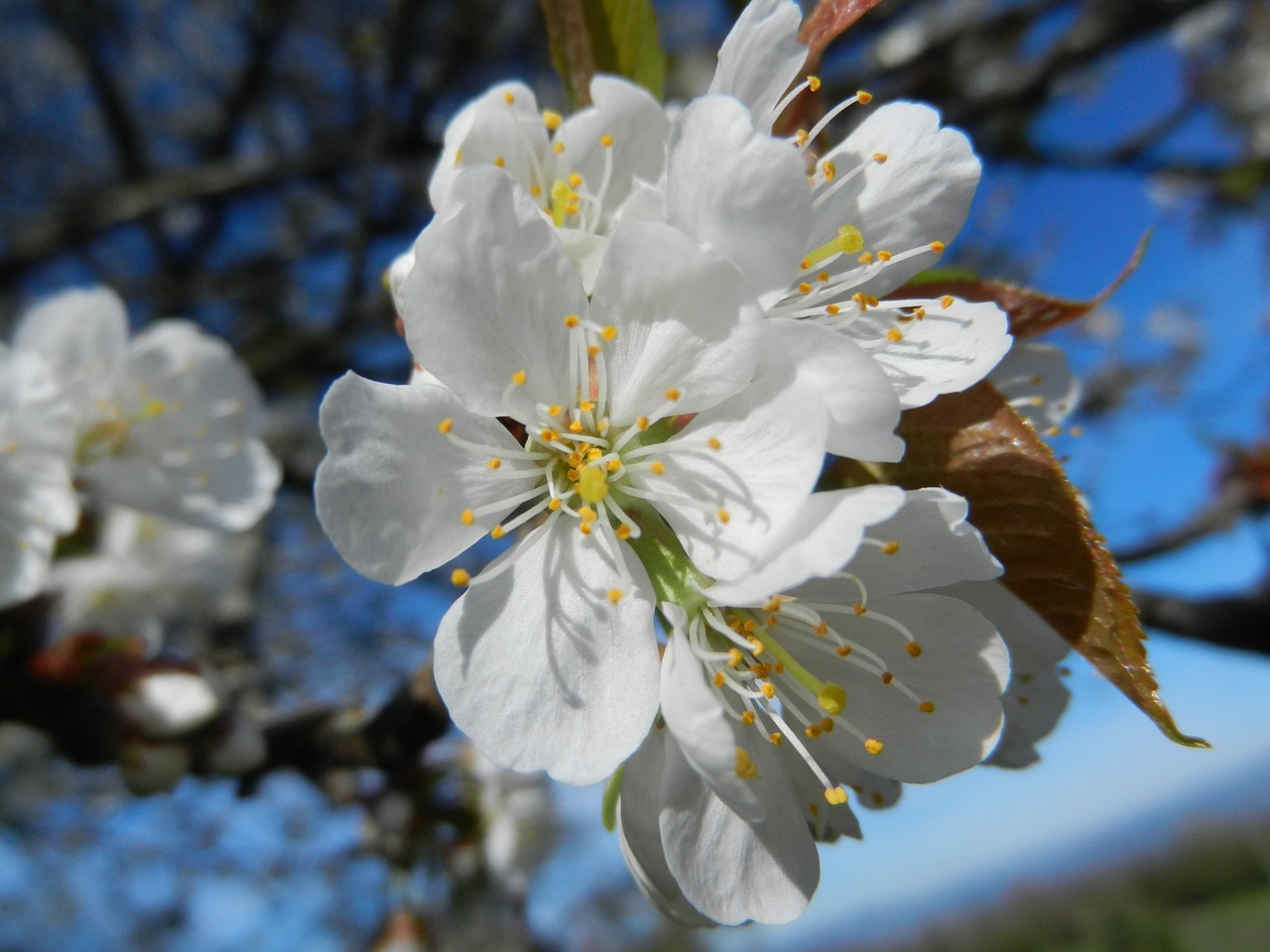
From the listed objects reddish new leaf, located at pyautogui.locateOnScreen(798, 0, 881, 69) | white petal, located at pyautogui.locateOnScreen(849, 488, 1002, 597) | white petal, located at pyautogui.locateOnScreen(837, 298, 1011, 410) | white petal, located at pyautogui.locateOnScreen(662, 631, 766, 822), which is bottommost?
white petal, located at pyautogui.locateOnScreen(662, 631, 766, 822)

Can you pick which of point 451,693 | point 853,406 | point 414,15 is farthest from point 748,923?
point 414,15

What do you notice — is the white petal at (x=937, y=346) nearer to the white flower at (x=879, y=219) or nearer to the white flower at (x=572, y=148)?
the white flower at (x=879, y=219)

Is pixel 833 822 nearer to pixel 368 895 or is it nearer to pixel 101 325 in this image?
pixel 101 325

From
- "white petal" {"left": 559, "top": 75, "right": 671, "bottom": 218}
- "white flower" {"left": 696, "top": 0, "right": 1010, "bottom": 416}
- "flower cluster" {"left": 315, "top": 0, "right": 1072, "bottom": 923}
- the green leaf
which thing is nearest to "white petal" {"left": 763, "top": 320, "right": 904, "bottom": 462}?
"flower cluster" {"left": 315, "top": 0, "right": 1072, "bottom": 923}

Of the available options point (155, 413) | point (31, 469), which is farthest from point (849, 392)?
point (155, 413)

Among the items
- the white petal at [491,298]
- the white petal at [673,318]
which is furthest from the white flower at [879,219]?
the white petal at [491,298]

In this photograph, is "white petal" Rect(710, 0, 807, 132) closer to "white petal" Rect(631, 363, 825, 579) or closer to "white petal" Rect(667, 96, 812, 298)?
"white petal" Rect(667, 96, 812, 298)

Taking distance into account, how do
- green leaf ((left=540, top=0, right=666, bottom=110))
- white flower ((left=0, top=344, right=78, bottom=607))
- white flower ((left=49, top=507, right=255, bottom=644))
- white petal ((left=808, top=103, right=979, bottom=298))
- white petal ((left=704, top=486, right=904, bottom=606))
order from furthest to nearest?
white flower ((left=49, top=507, right=255, bottom=644)) < white flower ((left=0, top=344, right=78, bottom=607)) < green leaf ((left=540, top=0, right=666, bottom=110)) < white petal ((left=808, top=103, right=979, bottom=298)) < white petal ((left=704, top=486, right=904, bottom=606))
